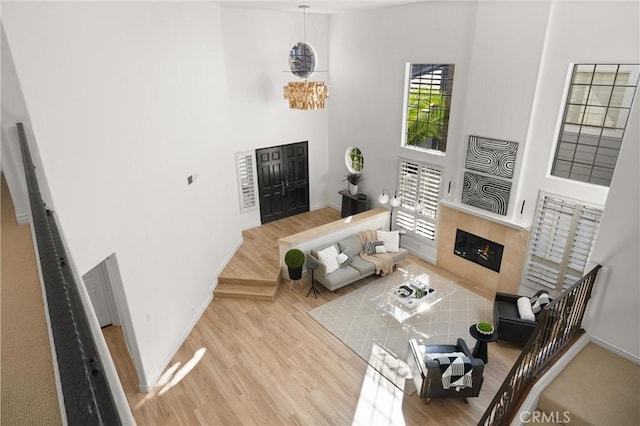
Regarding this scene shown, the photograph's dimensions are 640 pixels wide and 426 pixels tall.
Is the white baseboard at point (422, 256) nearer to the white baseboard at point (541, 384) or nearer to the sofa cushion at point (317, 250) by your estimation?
the sofa cushion at point (317, 250)

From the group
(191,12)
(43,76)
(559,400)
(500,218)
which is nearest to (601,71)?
(500,218)

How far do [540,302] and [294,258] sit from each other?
16.0 feet

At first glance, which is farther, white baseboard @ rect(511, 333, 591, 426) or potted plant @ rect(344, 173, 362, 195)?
potted plant @ rect(344, 173, 362, 195)

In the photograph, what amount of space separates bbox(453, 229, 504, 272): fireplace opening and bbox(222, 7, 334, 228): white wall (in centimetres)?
545

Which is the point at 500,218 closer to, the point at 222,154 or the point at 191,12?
the point at 222,154

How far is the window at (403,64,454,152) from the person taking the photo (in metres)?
8.84

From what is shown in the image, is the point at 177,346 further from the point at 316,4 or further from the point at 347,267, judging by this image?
the point at 316,4

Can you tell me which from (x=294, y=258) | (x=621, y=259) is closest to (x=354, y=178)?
(x=294, y=258)

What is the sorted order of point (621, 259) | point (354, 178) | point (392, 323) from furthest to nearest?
point (354, 178) → point (392, 323) → point (621, 259)

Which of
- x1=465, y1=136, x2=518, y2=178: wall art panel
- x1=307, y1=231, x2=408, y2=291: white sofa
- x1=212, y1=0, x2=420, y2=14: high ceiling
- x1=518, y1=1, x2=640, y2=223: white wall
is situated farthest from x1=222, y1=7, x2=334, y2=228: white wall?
x1=518, y1=1, x2=640, y2=223: white wall

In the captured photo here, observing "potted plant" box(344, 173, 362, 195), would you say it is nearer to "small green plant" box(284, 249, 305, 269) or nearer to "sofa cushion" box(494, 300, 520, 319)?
"small green plant" box(284, 249, 305, 269)

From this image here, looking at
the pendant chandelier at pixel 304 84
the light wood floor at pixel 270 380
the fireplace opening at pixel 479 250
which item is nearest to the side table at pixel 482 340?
the light wood floor at pixel 270 380

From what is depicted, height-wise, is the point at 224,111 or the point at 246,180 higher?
the point at 224,111
